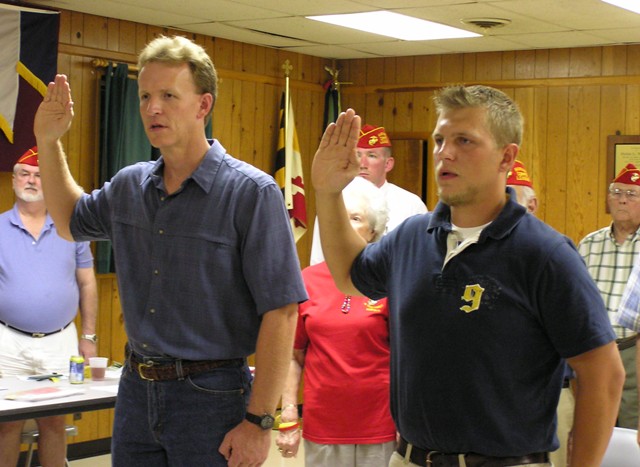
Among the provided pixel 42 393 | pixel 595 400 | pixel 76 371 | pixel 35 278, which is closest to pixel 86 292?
pixel 35 278

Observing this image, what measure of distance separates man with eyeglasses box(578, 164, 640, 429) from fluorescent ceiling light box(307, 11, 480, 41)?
173 cm

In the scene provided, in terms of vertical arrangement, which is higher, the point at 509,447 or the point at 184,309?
the point at 184,309

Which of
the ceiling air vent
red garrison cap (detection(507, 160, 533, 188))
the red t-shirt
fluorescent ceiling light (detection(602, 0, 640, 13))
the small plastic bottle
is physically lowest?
the small plastic bottle

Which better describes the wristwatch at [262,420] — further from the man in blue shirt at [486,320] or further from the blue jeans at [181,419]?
the man in blue shirt at [486,320]

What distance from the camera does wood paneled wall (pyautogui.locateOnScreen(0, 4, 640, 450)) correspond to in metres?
6.65

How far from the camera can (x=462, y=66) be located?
7812 millimetres

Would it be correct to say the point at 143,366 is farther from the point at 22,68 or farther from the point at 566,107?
the point at 566,107

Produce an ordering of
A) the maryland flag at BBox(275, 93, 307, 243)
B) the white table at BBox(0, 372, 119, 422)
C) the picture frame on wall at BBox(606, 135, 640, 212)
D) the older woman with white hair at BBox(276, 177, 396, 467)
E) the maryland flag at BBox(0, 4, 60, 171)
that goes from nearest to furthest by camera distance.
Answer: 1. the older woman with white hair at BBox(276, 177, 396, 467)
2. the white table at BBox(0, 372, 119, 422)
3. the maryland flag at BBox(0, 4, 60, 171)
4. the picture frame on wall at BBox(606, 135, 640, 212)
5. the maryland flag at BBox(275, 93, 307, 243)

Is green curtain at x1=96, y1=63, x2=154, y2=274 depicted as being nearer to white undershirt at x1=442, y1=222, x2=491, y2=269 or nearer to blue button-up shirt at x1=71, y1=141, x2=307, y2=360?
blue button-up shirt at x1=71, y1=141, x2=307, y2=360

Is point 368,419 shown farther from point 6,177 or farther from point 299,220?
point 299,220

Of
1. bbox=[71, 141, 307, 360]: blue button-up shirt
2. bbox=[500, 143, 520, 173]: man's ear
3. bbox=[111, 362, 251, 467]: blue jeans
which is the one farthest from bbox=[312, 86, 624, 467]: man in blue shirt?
bbox=[111, 362, 251, 467]: blue jeans

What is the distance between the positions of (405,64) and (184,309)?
5.83 m

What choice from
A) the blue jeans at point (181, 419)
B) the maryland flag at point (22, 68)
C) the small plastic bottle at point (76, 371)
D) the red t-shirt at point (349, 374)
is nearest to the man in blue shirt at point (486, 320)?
the blue jeans at point (181, 419)

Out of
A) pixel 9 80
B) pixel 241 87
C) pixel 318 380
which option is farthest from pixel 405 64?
pixel 318 380
